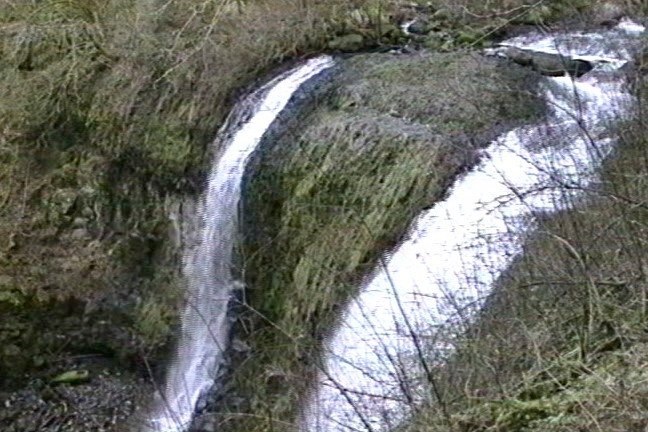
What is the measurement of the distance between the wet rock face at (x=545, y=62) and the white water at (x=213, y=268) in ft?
5.23

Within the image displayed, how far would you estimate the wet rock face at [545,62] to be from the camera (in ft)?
21.0

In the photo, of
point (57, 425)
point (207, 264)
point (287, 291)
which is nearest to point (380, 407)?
point (287, 291)

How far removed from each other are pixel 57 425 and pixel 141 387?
2.01 feet

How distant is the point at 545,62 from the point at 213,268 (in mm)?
2699

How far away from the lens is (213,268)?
21.0 feet

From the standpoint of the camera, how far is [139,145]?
23.1ft

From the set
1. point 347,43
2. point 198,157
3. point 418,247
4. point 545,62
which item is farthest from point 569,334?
point 347,43

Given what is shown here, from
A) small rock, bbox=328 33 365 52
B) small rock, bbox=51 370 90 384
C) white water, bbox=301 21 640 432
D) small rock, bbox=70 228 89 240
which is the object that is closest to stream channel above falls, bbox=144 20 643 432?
white water, bbox=301 21 640 432

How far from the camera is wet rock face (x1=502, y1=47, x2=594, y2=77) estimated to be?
6.41m

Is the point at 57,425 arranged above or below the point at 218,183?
below

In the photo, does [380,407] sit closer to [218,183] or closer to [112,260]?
[218,183]

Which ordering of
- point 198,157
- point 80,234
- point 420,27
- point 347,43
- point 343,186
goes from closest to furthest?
1. point 343,186
2. point 198,157
3. point 80,234
4. point 347,43
5. point 420,27

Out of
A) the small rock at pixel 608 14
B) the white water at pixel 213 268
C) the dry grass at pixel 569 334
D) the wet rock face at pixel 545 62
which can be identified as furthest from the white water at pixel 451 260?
the small rock at pixel 608 14

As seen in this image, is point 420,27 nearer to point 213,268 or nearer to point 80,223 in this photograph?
point 213,268
